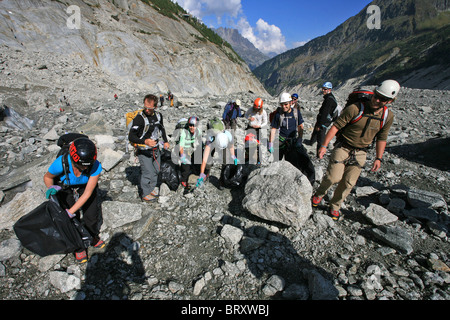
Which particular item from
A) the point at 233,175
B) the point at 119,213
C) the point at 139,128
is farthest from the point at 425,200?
the point at 119,213

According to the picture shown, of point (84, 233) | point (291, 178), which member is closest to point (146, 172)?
point (84, 233)

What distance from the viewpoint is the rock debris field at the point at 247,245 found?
2939mm

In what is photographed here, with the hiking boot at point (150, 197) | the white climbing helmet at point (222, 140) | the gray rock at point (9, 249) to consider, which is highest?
the white climbing helmet at point (222, 140)

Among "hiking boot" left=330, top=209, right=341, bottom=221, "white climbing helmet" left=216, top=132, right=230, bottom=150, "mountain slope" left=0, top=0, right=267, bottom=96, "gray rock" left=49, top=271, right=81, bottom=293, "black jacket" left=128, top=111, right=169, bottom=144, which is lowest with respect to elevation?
"gray rock" left=49, top=271, right=81, bottom=293

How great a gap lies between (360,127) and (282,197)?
72.3 inches

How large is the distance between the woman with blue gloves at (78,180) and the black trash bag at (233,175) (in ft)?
9.18

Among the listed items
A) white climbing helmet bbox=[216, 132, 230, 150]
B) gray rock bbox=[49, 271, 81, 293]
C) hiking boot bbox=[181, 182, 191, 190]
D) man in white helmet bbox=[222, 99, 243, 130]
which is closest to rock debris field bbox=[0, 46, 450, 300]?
gray rock bbox=[49, 271, 81, 293]

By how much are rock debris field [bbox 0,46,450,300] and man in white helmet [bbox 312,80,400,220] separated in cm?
71

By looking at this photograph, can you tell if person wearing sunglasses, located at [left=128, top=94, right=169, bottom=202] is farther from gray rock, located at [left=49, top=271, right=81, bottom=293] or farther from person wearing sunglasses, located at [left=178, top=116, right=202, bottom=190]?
gray rock, located at [left=49, top=271, right=81, bottom=293]

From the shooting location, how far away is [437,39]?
103 metres

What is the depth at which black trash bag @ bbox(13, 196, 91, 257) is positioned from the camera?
2848 mm

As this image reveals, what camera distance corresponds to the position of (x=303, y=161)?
5.07 m

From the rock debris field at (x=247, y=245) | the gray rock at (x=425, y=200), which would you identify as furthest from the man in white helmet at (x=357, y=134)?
the gray rock at (x=425, y=200)

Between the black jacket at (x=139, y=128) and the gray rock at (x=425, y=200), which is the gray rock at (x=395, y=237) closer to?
the gray rock at (x=425, y=200)
